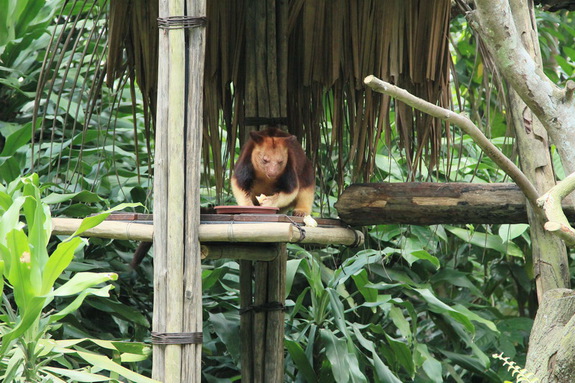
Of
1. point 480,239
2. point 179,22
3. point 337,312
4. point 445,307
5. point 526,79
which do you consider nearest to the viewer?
point 526,79

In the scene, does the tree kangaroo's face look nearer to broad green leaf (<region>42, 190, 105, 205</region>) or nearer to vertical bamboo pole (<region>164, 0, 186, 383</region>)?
vertical bamboo pole (<region>164, 0, 186, 383</region>)

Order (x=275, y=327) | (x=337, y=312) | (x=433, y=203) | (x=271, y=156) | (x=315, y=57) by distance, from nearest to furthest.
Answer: (x=271, y=156) < (x=433, y=203) < (x=275, y=327) < (x=315, y=57) < (x=337, y=312)

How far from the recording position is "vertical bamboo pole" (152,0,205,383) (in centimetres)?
287

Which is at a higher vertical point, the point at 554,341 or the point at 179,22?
the point at 179,22

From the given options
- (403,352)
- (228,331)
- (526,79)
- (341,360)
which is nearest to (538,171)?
(526,79)

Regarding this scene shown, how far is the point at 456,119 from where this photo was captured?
268cm

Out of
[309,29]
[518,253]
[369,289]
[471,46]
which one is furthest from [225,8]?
[471,46]

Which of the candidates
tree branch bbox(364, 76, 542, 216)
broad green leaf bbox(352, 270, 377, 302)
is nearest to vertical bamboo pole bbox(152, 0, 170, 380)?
tree branch bbox(364, 76, 542, 216)

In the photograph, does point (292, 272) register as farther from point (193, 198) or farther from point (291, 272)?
point (193, 198)

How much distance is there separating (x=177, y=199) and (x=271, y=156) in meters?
0.66

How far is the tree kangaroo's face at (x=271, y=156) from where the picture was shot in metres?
3.44

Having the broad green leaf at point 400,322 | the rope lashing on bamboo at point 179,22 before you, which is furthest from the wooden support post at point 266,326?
the rope lashing on bamboo at point 179,22

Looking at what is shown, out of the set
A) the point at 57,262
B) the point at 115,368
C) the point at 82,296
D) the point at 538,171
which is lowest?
the point at 115,368

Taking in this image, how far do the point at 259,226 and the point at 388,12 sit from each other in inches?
57.6
